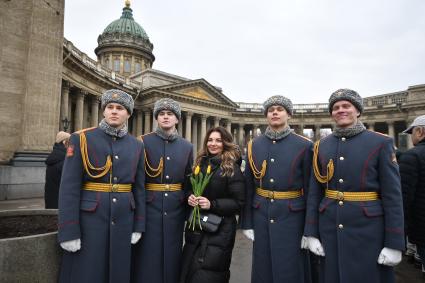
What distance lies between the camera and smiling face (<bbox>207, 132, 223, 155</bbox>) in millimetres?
4301

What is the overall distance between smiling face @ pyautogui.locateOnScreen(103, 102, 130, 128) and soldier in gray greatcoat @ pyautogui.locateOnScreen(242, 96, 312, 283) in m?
1.86

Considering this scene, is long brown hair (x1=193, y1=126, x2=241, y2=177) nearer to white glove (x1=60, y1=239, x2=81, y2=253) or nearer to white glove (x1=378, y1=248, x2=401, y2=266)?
white glove (x1=60, y1=239, x2=81, y2=253)

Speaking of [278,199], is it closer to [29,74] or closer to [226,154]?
[226,154]

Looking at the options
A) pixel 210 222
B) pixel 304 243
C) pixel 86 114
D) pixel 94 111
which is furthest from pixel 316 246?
pixel 86 114

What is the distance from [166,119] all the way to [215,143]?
82 centimetres

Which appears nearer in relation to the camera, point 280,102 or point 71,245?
point 71,245

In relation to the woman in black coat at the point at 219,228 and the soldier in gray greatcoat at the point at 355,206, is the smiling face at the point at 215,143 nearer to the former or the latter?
the woman in black coat at the point at 219,228

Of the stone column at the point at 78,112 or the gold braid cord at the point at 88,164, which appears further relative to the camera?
the stone column at the point at 78,112

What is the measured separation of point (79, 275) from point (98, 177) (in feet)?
3.68

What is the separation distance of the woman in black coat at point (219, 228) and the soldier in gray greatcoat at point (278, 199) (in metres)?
0.25

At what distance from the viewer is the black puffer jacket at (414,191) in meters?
4.45

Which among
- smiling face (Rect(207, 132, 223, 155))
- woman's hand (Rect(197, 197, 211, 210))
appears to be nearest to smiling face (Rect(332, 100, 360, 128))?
smiling face (Rect(207, 132, 223, 155))

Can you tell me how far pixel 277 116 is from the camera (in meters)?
4.10

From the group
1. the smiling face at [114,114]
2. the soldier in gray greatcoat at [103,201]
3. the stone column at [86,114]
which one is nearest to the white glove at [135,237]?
the soldier in gray greatcoat at [103,201]
